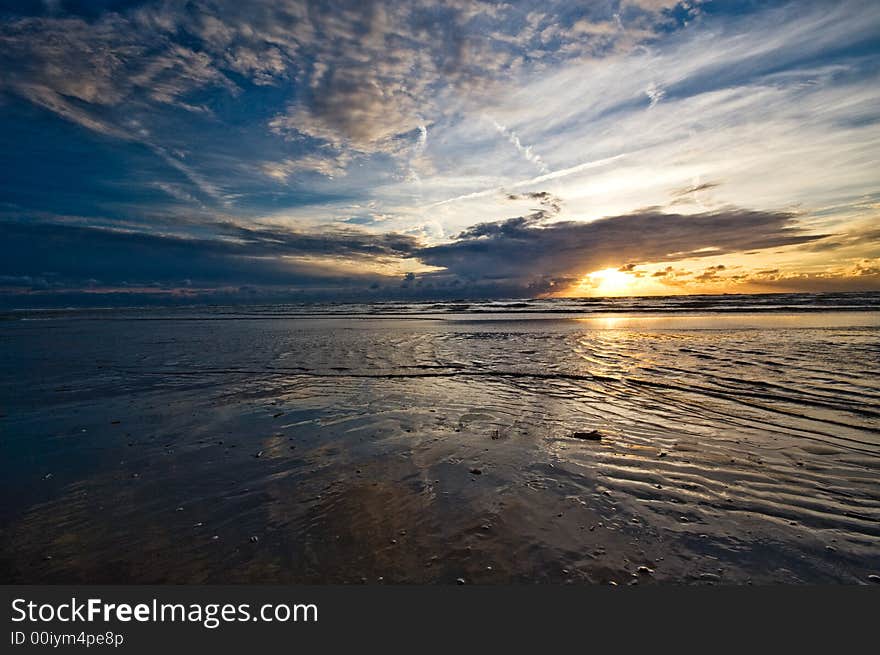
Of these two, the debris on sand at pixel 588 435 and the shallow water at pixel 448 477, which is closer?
the shallow water at pixel 448 477

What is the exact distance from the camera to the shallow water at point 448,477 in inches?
160

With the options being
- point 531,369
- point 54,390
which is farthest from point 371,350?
point 54,390

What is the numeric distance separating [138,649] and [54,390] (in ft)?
42.3

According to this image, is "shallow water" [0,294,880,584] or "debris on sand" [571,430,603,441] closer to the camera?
"shallow water" [0,294,880,584]

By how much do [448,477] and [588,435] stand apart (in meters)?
3.29

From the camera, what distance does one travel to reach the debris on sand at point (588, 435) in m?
7.66

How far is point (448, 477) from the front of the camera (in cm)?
610

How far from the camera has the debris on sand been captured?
766 centimetres

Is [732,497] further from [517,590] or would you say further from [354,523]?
[354,523]

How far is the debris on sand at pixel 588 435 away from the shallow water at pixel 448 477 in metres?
0.23

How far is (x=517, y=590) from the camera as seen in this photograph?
3.72 m

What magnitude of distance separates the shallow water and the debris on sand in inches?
9.2

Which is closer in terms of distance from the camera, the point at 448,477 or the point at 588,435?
the point at 448,477

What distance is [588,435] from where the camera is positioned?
25.5 ft
